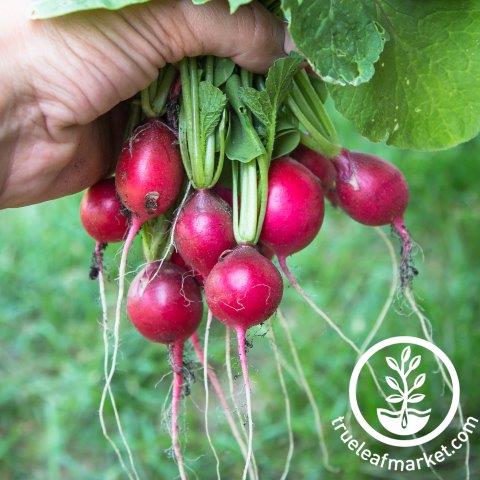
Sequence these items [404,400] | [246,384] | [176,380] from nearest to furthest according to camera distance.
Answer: [246,384]
[176,380]
[404,400]

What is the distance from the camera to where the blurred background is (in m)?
2.43

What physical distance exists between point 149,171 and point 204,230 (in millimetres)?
150

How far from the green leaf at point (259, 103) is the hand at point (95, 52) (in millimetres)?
93

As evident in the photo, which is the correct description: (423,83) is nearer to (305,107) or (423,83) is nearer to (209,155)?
(305,107)

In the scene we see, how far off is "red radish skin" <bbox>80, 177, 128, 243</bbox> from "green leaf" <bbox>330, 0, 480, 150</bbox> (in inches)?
19.4

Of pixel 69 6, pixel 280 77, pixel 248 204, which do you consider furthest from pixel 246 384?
pixel 69 6

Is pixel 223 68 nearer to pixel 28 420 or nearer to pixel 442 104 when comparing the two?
pixel 442 104

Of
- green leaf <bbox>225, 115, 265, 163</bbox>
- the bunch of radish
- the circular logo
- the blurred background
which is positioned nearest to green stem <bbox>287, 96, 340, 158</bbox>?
the bunch of radish

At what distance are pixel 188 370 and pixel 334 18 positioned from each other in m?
0.80

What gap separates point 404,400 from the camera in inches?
76.5

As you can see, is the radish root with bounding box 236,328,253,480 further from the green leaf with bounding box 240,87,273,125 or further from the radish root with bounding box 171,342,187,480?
the green leaf with bounding box 240,87,273,125

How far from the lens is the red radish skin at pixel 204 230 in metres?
1.29

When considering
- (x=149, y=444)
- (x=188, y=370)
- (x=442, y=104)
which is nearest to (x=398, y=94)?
(x=442, y=104)

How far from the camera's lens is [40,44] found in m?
1.24
